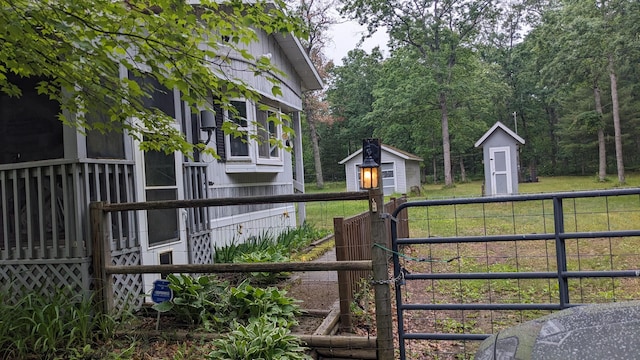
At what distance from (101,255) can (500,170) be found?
16890mm

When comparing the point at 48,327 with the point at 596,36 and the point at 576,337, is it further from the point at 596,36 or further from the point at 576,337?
the point at 596,36

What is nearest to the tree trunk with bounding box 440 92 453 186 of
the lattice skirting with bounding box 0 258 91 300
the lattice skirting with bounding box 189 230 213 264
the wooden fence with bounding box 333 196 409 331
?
the wooden fence with bounding box 333 196 409 331

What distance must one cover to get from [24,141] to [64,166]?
109 centimetres

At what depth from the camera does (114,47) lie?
357cm

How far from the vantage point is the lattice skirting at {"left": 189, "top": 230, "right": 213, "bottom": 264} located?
605 cm

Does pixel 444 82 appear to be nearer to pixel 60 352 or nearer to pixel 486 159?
pixel 486 159

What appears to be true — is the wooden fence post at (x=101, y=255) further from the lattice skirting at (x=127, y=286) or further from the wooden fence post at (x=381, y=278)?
the wooden fence post at (x=381, y=278)

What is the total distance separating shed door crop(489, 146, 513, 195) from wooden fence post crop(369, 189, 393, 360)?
15951 millimetres

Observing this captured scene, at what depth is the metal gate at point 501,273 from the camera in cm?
310

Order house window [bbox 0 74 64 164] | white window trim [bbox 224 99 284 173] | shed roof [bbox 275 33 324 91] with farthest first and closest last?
shed roof [bbox 275 33 324 91], white window trim [bbox 224 99 284 173], house window [bbox 0 74 64 164]

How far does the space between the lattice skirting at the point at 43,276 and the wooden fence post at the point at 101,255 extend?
10 cm

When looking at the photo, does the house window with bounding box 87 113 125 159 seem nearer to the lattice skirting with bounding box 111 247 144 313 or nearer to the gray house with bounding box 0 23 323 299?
the gray house with bounding box 0 23 323 299

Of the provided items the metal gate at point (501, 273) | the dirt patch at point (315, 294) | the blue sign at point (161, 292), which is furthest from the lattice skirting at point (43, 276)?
the metal gate at point (501, 273)

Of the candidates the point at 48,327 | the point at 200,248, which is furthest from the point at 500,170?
the point at 48,327
